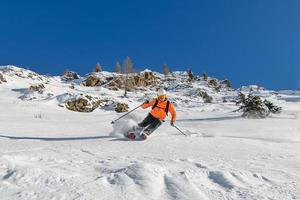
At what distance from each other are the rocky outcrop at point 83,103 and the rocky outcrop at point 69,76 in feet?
118

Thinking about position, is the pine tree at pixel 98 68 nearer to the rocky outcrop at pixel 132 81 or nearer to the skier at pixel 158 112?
the rocky outcrop at pixel 132 81

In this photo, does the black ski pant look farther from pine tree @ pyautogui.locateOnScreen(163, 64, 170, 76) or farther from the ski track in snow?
pine tree @ pyautogui.locateOnScreen(163, 64, 170, 76)

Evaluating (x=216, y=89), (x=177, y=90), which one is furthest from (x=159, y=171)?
(x=216, y=89)

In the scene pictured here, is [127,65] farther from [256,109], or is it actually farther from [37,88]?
[256,109]

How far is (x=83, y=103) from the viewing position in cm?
2822

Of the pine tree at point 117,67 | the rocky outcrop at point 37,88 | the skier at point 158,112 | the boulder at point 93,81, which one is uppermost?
the pine tree at point 117,67

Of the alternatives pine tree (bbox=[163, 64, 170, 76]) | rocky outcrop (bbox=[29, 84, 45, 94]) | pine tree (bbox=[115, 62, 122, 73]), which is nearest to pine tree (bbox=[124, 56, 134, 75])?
pine tree (bbox=[115, 62, 122, 73])

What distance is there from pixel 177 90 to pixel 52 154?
51.9 metres

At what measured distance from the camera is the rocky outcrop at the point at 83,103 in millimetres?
27375

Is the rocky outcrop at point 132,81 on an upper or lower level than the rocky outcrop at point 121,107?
upper

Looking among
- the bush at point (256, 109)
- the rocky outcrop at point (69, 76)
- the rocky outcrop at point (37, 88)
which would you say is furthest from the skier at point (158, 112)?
the rocky outcrop at point (69, 76)

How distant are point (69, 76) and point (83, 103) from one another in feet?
129

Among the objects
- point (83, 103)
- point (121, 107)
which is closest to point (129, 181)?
point (83, 103)

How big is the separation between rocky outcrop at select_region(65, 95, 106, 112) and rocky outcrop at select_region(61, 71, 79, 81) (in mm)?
36018
